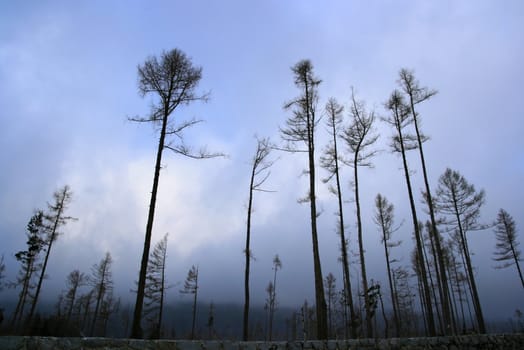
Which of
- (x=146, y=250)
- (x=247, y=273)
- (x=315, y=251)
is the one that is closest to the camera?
(x=146, y=250)

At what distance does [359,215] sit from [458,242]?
13.0 m

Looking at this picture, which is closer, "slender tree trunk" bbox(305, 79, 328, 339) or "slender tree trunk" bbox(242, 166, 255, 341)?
"slender tree trunk" bbox(305, 79, 328, 339)

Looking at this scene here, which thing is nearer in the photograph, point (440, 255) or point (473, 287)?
point (440, 255)

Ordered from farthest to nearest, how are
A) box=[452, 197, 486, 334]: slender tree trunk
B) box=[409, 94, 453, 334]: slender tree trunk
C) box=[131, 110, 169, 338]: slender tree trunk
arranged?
box=[452, 197, 486, 334]: slender tree trunk → box=[409, 94, 453, 334]: slender tree trunk → box=[131, 110, 169, 338]: slender tree trunk

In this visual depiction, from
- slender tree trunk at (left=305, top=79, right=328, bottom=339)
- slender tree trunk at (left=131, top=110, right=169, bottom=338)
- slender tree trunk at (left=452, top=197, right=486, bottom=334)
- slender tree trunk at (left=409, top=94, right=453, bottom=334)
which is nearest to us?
slender tree trunk at (left=131, top=110, right=169, bottom=338)

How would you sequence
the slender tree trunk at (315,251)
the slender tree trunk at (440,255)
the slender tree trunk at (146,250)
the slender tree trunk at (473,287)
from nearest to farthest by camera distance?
the slender tree trunk at (146,250) → the slender tree trunk at (315,251) → the slender tree trunk at (440,255) → the slender tree trunk at (473,287)

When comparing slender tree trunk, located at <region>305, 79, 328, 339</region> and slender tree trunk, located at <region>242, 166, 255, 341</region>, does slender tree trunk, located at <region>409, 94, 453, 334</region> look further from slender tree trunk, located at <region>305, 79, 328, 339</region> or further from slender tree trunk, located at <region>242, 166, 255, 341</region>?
slender tree trunk, located at <region>242, 166, 255, 341</region>

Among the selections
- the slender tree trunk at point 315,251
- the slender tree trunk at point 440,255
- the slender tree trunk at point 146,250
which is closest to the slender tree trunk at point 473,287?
the slender tree trunk at point 440,255

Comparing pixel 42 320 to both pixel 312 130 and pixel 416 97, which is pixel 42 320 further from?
pixel 416 97

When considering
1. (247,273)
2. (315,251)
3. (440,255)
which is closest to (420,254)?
(440,255)

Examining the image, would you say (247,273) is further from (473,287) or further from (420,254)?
(473,287)

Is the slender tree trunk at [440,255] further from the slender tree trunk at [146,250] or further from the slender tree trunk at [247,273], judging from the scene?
the slender tree trunk at [146,250]

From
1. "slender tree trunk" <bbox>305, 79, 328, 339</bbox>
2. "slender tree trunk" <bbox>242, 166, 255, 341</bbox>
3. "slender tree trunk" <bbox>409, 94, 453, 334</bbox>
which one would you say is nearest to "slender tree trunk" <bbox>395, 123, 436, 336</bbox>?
"slender tree trunk" <bbox>409, 94, 453, 334</bbox>

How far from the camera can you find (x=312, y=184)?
11.8 metres
